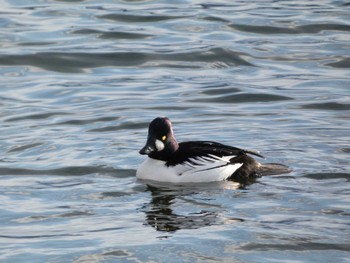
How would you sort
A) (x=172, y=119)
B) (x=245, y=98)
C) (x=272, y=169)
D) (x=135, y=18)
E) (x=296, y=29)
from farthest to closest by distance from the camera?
(x=135, y=18) < (x=296, y=29) < (x=245, y=98) < (x=172, y=119) < (x=272, y=169)

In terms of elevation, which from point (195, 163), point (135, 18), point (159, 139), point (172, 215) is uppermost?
point (135, 18)

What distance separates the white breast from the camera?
1348cm

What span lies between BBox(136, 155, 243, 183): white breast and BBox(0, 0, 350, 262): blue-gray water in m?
0.17

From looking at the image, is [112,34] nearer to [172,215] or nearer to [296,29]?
[296,29]

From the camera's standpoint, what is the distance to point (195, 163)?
13500 millimetres

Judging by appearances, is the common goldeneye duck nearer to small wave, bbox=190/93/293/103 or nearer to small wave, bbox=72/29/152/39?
small wave, bbox=190/93/293/103

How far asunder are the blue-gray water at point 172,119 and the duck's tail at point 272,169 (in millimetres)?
70

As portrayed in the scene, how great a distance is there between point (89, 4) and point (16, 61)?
501 centimetres

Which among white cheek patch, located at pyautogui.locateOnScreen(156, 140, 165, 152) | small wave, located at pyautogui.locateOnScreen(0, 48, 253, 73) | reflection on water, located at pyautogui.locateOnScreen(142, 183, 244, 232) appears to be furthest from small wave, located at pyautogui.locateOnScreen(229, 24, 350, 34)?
reflection on water, located at pyautogui.locateOnScreen(142, 183, 244, 232)

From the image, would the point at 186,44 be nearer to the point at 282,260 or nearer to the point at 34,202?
the point at 34,202

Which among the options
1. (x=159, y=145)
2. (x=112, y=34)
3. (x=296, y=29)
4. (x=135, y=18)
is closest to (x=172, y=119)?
(x=159, y=145)

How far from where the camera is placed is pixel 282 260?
10.5 metres

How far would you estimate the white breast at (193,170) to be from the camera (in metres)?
13.5

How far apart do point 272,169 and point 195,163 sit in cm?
81
